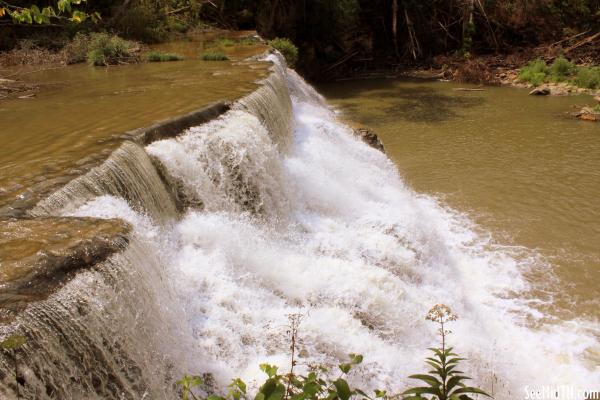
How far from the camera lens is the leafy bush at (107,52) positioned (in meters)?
11.5

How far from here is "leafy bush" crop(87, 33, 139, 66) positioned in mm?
11516

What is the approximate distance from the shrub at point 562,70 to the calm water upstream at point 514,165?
1.50 meters

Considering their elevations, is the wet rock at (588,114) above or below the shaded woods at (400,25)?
below

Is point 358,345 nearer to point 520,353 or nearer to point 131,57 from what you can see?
point 520,353

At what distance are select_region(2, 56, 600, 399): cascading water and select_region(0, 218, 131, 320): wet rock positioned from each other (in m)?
0.13

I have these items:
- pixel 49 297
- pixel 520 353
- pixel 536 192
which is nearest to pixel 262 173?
pixel 520 353

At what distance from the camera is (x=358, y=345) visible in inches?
168

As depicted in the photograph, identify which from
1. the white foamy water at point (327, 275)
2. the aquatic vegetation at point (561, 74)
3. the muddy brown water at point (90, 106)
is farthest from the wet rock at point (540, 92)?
the white foamy water at point (327, 275)

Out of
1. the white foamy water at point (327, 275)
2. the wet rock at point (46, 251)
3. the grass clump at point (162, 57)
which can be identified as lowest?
the white foamy water at point (327, 275)

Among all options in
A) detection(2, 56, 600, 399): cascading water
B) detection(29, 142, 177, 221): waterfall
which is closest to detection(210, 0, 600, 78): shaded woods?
detection(2, 56, 600, 399): cascading water

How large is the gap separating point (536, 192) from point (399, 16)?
44.5ft

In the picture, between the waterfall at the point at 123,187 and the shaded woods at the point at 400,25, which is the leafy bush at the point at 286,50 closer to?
the shaded woods at the point at 400,25

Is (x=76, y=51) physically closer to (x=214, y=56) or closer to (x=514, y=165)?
(x=214, y=56)

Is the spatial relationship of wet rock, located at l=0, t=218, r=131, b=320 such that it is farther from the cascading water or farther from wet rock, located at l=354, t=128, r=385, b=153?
wet rock, located at l=354, t=128, r=385, b=153
